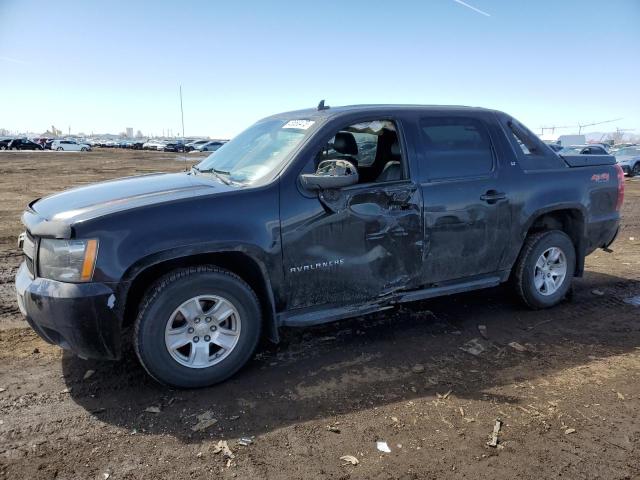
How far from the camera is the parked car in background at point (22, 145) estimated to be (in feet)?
184

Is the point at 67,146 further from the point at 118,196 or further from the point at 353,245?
the point at 353,245

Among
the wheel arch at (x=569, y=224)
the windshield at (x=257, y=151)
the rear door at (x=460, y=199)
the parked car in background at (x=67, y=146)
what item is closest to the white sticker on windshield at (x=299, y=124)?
the windshield at (x=257, y=151)

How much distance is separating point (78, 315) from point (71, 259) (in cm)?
35

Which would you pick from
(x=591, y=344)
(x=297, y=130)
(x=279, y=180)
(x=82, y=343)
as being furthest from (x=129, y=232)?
(x=591, y=344)

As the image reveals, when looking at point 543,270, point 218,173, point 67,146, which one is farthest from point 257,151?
point 67,146

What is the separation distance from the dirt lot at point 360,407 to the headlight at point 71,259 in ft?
2.84

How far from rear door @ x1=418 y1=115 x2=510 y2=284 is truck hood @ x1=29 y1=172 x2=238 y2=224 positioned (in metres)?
1.69

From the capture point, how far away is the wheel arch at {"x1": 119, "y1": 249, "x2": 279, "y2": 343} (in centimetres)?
318

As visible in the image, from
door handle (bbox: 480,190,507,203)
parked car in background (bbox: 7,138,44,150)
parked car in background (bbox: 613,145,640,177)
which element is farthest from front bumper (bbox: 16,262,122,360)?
parked car in background (bbox: 7,138,44,150)

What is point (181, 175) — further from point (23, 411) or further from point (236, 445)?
point (236, 445)

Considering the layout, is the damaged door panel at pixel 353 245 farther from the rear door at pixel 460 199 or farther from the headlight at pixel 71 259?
the headlight at pixel 71 259

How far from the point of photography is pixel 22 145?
2255 inches

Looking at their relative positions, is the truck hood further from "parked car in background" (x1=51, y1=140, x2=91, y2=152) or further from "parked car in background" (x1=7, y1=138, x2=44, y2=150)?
"parked car in background" (x1=7, y1=138, x2=44, y2=150)

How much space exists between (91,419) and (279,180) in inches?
78.1
